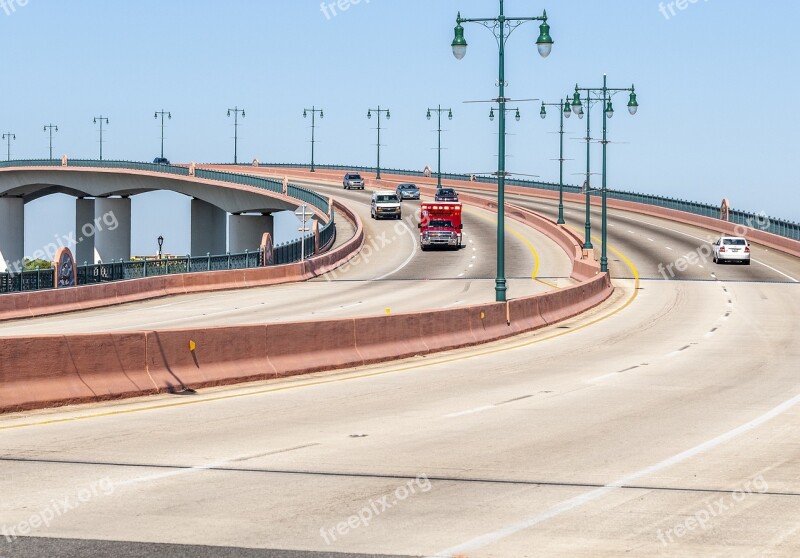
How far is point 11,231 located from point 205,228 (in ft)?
102

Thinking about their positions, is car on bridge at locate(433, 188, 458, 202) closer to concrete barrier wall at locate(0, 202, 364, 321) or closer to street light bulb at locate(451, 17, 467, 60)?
concrete barrier wall at locate(0, 202, 364, 321)

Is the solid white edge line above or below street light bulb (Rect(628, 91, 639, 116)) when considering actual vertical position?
below

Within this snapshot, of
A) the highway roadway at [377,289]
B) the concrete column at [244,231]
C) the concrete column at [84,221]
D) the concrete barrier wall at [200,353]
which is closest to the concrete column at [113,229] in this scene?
the concrete column at [84,221]

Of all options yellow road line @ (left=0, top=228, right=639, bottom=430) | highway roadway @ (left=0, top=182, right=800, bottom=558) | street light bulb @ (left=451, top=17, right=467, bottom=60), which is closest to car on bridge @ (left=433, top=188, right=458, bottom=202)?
yellow road line @ (left=0, top=228, right=639, bottom=430)

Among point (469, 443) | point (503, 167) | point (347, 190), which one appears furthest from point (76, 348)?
point (347, 190)

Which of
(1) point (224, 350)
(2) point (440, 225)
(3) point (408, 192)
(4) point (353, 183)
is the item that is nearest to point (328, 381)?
(1) point (224, 350)

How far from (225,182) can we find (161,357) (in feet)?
271

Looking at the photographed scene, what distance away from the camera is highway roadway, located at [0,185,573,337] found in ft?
115

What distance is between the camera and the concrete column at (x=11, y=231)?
13500 cm

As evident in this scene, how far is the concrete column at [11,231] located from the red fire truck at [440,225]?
79.5 meters

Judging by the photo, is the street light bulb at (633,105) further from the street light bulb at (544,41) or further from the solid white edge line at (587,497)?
the solid white edge line at (587,497)

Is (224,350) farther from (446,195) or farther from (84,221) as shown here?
(84,221)

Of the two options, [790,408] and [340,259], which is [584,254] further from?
[790,408]

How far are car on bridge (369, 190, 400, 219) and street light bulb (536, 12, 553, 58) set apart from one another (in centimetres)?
5182
